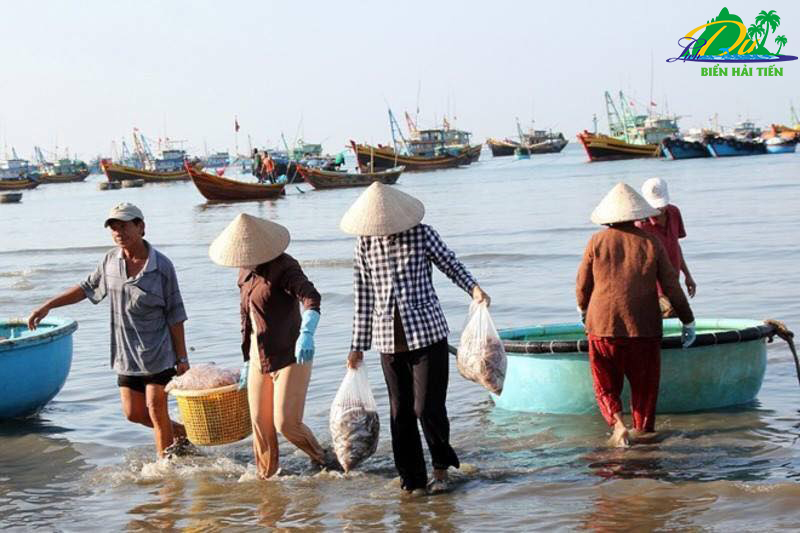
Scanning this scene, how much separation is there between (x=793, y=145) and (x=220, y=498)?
7308cm

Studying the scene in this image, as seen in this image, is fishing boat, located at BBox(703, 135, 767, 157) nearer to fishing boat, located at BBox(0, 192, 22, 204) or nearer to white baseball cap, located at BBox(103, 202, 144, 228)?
fishing boat, located at BBox(0, 192, 22, 204)

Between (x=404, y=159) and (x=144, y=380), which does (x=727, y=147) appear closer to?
(x=404, y=159)

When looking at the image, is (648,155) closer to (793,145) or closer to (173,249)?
(793,145)

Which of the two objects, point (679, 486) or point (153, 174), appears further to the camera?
point (153, 174)

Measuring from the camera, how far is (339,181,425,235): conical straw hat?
210 inches

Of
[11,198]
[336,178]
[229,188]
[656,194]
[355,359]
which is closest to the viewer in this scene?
[355,359]

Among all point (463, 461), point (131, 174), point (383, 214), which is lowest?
point (463, 461)

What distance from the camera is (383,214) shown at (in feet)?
17.6

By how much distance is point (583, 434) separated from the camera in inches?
273

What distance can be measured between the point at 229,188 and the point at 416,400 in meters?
47.5

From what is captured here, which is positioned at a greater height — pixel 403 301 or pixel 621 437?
pixel 403 301

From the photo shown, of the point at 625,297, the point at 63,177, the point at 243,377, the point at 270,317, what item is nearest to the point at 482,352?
the point at 625,297

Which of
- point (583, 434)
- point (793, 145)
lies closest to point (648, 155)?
point (793, 145)

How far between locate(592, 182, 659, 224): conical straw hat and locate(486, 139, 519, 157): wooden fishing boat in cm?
11675
